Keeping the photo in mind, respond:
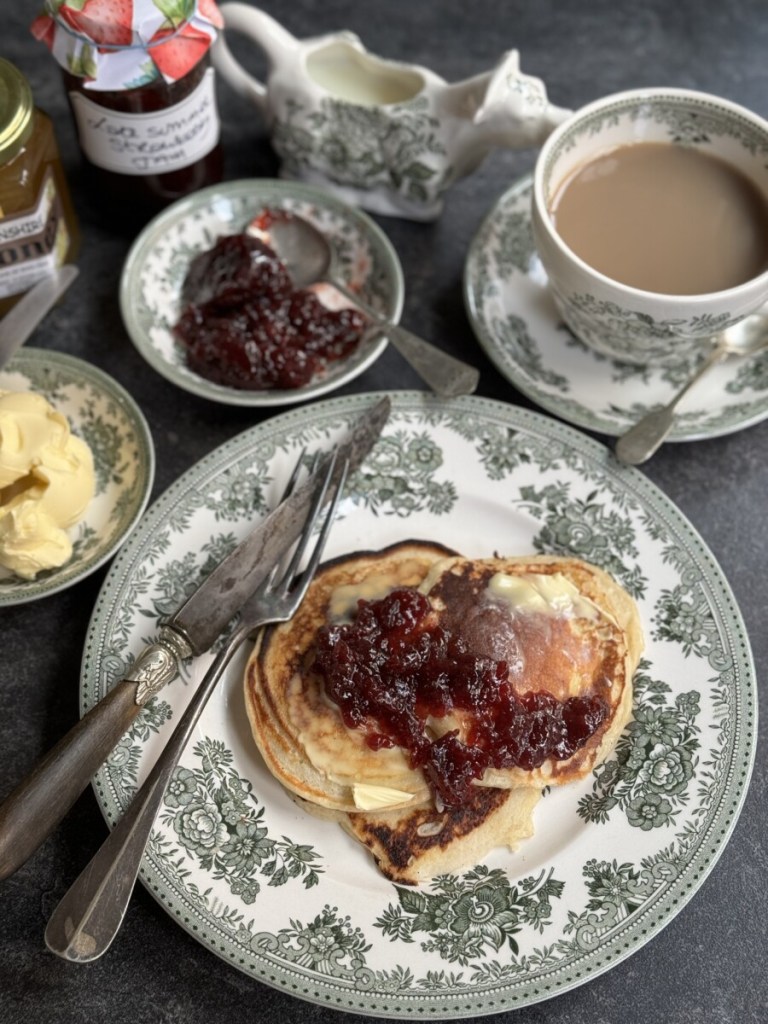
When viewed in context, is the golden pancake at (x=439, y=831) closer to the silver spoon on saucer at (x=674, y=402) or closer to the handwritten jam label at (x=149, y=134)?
the silver spoon on saucer at (x=674, y=402)

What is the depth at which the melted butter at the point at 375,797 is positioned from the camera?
5.95ft

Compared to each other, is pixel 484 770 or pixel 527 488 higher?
pixel 527 488

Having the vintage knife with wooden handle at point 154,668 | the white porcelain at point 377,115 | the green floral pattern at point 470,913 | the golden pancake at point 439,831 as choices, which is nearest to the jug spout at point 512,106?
the white porcelain at point 377,115

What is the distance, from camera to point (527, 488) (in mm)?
2229

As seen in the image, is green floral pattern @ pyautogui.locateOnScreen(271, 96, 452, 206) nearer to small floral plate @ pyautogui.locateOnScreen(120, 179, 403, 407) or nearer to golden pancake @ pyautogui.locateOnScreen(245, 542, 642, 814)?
small floral plate @ pyautogui.locateOnScreen(120, 179, 403, 407)

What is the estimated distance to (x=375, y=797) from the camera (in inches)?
71.6

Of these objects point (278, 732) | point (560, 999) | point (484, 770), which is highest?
point (484, 770)

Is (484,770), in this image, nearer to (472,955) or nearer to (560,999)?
(472,955)

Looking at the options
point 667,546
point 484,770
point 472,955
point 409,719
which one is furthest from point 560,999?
point 667,546

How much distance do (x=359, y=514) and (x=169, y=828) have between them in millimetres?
768

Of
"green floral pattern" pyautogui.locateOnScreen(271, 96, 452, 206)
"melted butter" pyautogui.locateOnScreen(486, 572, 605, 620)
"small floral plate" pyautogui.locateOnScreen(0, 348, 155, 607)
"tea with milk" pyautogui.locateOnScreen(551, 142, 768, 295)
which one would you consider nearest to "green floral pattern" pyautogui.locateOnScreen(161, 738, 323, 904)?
"small floral plate" pyautogui.locateOnScreen(0, 348, 155, 607)

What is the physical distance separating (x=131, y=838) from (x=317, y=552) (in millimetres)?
668

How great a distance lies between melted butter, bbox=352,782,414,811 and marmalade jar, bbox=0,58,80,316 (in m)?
1.42

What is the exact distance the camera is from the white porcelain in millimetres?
2414
